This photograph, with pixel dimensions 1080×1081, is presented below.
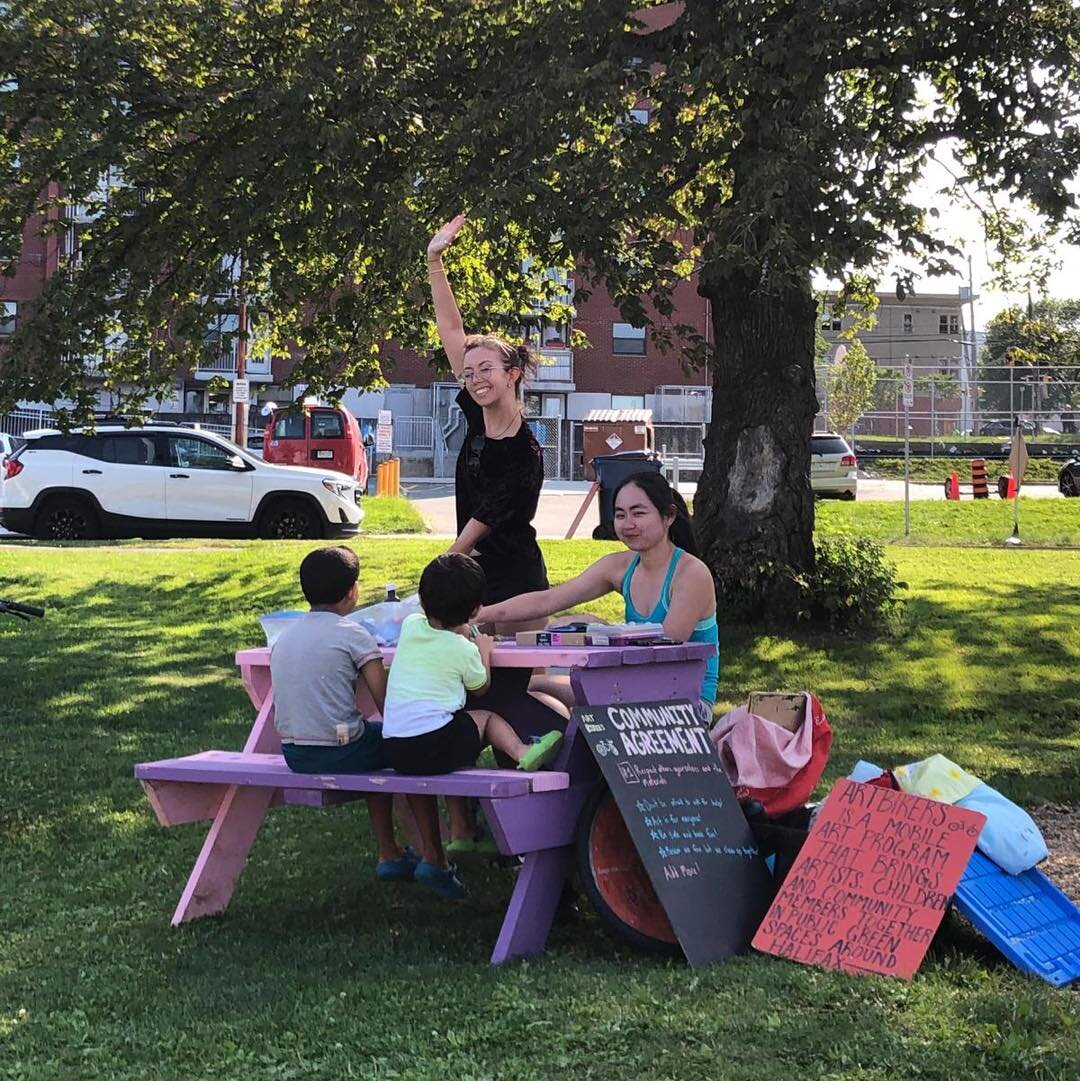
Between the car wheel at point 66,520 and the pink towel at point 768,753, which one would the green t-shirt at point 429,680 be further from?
the car wheel at point 66,520

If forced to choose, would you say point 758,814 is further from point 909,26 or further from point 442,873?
point 909,26

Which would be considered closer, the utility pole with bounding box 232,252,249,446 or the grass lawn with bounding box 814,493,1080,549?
the utility pole with bounding box 232,252,249,446

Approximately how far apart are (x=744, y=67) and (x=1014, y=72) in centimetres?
286

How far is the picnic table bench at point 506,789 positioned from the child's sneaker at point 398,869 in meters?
0.46

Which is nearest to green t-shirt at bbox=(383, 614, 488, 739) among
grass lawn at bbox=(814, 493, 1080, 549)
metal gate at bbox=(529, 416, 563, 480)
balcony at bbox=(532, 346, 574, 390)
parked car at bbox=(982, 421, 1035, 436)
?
grass lawn at bbox=(814, 493, 1080, 549)

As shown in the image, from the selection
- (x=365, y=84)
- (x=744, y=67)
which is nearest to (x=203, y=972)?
(x=744, y=67)

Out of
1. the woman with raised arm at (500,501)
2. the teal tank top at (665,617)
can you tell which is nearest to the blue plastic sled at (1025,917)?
the teal tank top at (665,617)

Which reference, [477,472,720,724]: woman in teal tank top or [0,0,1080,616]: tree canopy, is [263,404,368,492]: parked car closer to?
[0,0,1080,616]: tree canopy

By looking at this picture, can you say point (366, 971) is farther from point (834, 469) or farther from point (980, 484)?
point (834, 469)

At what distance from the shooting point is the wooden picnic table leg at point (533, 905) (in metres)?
4.34

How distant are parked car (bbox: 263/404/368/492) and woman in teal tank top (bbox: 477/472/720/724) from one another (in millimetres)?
23246

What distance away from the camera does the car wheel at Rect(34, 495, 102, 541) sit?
20.4 metres

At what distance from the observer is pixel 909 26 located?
31.6ft

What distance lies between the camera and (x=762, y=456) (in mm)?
11492
